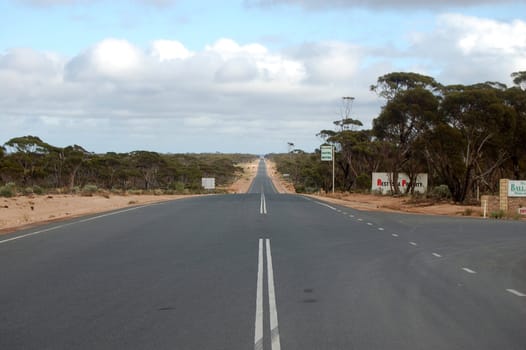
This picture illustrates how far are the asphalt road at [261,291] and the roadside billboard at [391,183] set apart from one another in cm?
4269

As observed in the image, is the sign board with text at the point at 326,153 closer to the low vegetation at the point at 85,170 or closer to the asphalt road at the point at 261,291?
the low vegetation at the point at 85,170

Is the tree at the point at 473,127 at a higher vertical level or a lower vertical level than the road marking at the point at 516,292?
higher

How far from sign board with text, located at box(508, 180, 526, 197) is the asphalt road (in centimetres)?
1504

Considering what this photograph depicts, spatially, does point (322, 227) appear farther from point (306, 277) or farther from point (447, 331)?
point (447, 331)

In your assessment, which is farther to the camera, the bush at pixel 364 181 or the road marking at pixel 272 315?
the bush at pixel 364 181

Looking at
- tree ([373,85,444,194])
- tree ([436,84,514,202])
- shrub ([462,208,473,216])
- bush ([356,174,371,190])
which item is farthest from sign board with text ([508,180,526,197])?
bush ([356,174,371,190])

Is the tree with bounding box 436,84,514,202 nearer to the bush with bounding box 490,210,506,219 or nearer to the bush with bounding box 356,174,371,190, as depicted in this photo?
the bush with bounding box 490,210,506,219

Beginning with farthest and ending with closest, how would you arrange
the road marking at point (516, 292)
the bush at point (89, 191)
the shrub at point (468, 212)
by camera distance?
the bush at point (89, 191) < the shrub at point (468, 212) < the road marking at point (516, 292)

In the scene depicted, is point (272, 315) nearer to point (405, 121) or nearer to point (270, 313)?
point (270, 313)

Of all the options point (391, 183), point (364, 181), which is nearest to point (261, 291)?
point (391, 183)

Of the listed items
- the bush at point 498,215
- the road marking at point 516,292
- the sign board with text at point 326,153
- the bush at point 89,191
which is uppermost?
the sign board with text at point 326,153

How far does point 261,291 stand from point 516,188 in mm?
27691

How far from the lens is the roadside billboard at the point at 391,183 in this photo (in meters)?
62.2

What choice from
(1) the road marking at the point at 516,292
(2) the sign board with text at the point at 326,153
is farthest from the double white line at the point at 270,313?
(2) the sign board with text at the point at 326,153
